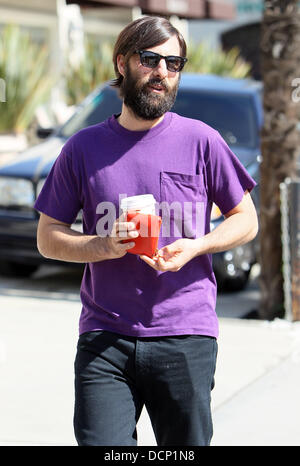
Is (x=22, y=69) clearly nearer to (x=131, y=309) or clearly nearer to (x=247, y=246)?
(x=247, y=246)

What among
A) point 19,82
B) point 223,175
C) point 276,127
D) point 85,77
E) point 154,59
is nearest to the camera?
point 154,59

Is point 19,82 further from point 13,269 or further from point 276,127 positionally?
point 276,127

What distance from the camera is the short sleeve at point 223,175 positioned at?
2.97 metres

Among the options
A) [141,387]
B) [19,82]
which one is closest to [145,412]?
[141,387]

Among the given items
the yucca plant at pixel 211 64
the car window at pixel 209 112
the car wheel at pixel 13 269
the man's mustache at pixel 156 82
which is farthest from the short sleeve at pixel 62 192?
the yucca plant at pixel 211 64

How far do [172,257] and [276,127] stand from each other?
444cm

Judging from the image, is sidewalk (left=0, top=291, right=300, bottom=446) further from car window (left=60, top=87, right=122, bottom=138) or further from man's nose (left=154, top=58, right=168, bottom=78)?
Result: man's nose (left=154, top=58, right=168, bottom=78)

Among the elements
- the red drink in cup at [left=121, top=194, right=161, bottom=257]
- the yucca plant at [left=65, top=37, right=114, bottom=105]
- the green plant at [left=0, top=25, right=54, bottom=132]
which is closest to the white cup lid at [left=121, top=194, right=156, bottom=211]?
the red drink in cup at [left=121, top=194, right=161, bottom=257]

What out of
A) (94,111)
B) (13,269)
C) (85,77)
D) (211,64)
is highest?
(94,111)

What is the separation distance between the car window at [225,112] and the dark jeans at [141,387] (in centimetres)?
552

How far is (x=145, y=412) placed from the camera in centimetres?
501

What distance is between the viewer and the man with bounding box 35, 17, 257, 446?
287 cm
